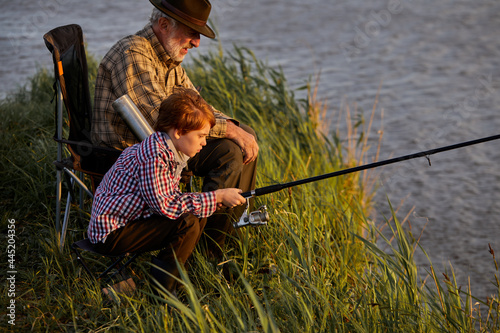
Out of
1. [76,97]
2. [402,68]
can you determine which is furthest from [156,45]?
[402,68]

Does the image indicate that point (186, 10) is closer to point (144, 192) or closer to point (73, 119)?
point (73, 119)

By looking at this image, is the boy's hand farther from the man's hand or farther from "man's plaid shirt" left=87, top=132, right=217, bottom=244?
the man's hand

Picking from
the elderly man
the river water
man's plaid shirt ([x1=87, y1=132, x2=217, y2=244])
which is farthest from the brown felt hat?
the river water

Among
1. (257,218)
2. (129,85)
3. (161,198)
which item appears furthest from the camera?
(129,85)

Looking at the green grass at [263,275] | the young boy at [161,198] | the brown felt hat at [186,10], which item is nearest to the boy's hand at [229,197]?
the young boy at [161,198]

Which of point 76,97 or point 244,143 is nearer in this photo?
point 244,143

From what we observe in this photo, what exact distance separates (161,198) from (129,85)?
71cm

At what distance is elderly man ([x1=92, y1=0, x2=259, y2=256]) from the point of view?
317 cm

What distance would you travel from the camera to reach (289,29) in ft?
30.6

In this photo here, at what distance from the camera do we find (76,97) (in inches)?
134

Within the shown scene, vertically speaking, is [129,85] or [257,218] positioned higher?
[129,85]

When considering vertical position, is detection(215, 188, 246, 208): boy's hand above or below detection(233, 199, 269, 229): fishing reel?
above

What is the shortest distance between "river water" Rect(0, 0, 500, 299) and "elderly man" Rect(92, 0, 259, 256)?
1.34 metres

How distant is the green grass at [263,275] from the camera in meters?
2.56
